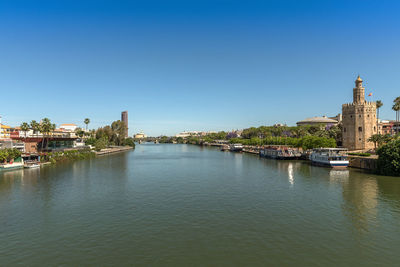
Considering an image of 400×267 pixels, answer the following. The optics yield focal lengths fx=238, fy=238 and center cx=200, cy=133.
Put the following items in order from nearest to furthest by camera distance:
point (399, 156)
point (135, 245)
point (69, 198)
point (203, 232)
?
point (135, 245) < point (203, 232) < point (69, 198) < point (399, 156)

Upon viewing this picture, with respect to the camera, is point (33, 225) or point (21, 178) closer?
point (33, 225)

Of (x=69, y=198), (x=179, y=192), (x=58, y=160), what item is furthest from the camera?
(x=58, y=160)

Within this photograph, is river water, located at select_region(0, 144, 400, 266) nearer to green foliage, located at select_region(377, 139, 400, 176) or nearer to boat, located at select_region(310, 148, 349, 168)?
green foliage, located at select_region(377, 139, 400, 176)

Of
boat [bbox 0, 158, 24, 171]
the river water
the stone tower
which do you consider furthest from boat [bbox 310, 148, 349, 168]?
boat [bbox 0, 158, 24, 171]

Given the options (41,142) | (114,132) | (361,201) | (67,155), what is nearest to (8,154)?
(67,155)

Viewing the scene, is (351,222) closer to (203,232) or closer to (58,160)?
(203,232)

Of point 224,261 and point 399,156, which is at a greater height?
point 399,156

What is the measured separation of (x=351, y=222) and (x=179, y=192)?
81.6 ft

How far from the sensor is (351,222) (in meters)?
26.2

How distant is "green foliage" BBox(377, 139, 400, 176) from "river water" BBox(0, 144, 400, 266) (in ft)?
28.5

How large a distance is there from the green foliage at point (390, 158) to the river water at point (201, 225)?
8685mm

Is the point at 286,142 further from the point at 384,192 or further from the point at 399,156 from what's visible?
the point at 384,192

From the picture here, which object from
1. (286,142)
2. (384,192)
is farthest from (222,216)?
(286,142)

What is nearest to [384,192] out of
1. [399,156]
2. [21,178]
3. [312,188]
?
[312,188]
